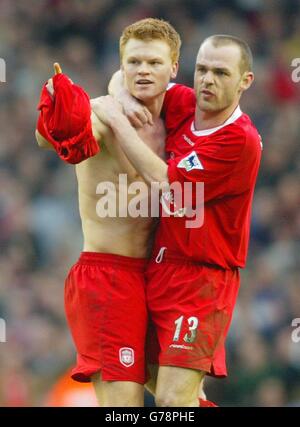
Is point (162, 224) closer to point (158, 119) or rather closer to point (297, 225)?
point (158, 119)

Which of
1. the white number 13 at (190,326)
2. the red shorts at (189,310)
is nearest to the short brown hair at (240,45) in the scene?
the red shorts at (189,310)

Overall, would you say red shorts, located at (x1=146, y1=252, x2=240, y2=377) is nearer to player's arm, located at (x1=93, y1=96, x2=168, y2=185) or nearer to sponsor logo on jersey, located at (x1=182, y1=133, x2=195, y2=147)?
player's arm, located at (x1=93, y1=96, x2=168, y2=185)

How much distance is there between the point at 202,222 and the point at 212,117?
477 millimetres

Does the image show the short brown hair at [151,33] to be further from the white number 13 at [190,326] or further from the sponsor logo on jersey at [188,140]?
the white number 13 at [190,326]

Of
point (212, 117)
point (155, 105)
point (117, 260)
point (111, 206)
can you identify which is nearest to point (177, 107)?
point (155, 105)

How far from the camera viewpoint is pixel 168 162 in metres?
5.18

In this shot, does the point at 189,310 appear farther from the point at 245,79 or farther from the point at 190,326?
the point at 245,79

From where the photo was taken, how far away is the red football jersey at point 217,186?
5094 mm

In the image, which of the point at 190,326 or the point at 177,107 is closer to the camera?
the point at 190,326

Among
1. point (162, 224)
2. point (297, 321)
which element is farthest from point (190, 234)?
point (297, 321)

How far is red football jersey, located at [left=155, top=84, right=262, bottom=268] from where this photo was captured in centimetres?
509

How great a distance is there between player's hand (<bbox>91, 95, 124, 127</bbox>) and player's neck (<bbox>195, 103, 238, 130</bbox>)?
0.37 m

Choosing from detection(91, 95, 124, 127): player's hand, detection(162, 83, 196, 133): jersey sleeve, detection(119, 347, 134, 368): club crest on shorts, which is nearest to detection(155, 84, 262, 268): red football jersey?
detection(162, 83, 196, 133): jersey sleeve

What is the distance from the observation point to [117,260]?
520cm
